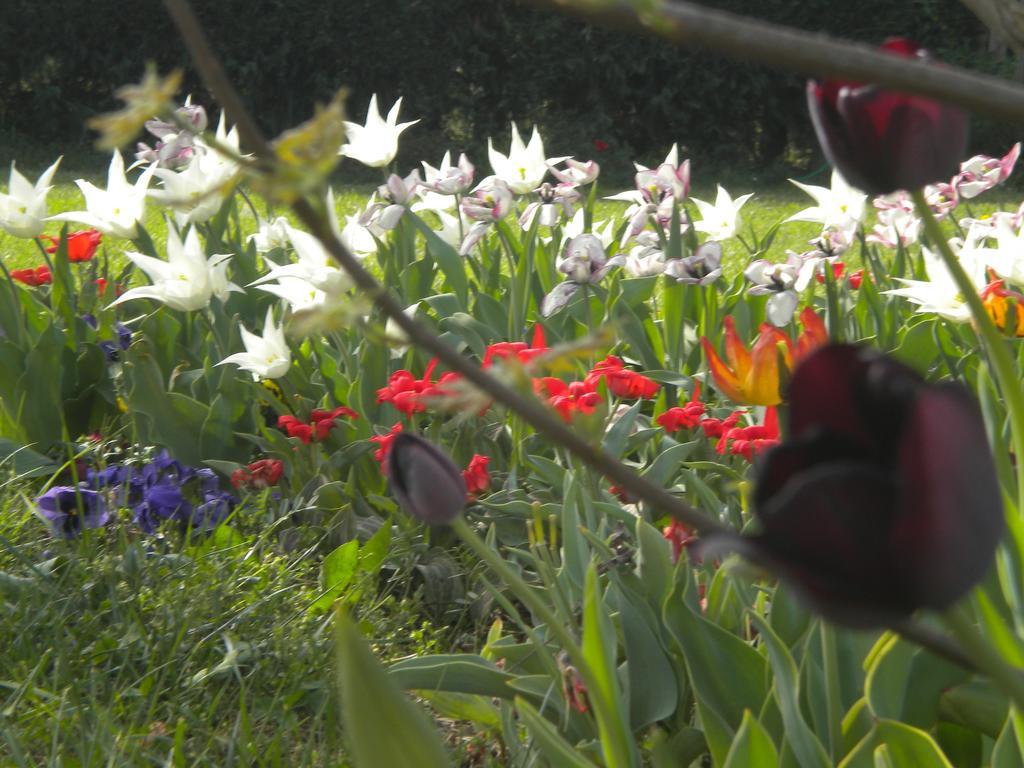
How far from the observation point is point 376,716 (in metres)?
0.70

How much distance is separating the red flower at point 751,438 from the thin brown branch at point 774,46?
1.33m

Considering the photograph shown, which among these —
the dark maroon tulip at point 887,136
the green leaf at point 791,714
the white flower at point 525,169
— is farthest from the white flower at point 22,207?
the dark maroon tulip at point 887,136

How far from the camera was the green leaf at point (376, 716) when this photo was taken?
0.68 m

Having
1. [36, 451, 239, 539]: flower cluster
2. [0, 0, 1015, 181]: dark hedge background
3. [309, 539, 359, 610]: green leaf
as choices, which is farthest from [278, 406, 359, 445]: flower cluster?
[0, 0, 1015, 181]: dark hedge background

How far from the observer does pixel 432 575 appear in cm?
218

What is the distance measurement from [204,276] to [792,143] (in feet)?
33.5

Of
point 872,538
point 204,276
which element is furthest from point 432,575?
point 872,538

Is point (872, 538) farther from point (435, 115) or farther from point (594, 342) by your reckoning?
point (435, 115)

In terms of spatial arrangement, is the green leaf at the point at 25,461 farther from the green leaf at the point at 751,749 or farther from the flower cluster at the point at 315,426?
the green leaf at the point at 751,749

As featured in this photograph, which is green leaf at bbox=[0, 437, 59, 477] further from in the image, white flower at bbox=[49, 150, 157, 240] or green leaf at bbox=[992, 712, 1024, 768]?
→ green leaf at bbox=[992, 712, 1024, 768]

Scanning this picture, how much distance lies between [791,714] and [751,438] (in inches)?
29.3

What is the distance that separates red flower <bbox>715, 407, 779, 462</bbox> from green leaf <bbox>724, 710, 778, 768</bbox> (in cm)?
64

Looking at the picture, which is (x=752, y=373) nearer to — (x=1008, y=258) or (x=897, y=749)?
(x=897, y=749)

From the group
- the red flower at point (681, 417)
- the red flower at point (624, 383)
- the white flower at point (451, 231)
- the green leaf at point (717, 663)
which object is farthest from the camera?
the white flower at point (451, 231)
